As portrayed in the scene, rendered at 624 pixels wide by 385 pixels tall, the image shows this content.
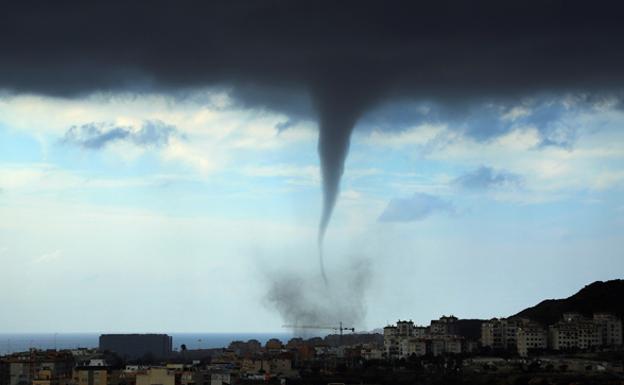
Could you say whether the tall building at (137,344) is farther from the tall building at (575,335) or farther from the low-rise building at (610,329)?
Result: the low-rise building at (610,329)

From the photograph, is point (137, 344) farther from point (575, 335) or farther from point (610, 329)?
point (610, 329)

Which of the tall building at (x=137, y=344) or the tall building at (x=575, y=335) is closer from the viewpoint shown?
the tall building at (x=575, y=335)

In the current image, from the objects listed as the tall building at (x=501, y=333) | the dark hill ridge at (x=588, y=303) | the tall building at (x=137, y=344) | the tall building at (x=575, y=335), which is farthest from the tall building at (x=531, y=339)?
the tall building at (x=137, y=344)

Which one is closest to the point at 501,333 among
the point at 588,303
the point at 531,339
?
the point at 531,339

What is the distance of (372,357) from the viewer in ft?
396

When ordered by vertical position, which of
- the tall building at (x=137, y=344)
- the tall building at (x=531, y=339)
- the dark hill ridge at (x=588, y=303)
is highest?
the dark hill ridge at (x=588, y=303)

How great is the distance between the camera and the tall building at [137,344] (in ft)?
525

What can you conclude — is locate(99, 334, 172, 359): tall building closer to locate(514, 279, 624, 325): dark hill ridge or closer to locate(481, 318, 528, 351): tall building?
locate(514, 279, 624, 325): dark hill ridge

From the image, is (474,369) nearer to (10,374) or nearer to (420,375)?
(420,375)

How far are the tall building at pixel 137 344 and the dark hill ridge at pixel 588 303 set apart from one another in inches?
1835

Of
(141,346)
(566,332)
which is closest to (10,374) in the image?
(566,332)

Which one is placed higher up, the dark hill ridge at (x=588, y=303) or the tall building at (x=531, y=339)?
the dark hill ridge at (x=588, y=303)

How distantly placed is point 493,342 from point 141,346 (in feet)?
186

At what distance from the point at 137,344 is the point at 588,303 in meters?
58.7
